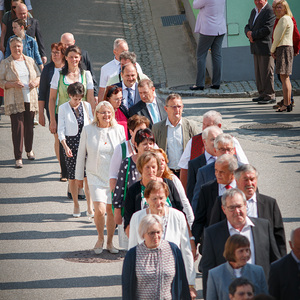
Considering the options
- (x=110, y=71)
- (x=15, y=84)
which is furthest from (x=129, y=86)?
(x=15, y=84)

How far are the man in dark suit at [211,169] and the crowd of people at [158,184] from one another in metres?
0.01

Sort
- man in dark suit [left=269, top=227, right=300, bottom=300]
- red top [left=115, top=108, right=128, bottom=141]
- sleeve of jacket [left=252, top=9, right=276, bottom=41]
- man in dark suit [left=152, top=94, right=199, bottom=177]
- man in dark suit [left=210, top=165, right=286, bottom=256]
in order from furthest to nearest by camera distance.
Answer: sleeve of jacket [left=252, top=9, right=276, bottom=41], red top [left=115, top=108, right=128, bottom=141], man in dark suit [left=152, top=94, right=199, bottom=177], man in dark suit [left=210, top=165, right=286, bottom=256], man in dark suit [left=269, top=227, right=300, bottom=300]

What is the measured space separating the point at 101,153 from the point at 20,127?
4402 mm

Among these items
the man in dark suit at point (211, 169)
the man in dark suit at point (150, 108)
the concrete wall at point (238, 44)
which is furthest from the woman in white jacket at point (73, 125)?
the concrete wall at point (238, 44)

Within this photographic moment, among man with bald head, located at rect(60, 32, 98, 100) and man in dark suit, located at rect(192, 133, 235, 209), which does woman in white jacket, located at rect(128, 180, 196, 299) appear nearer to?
man in dark suit, located at rect(192, 133, 235, 209)

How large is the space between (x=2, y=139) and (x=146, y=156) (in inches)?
352

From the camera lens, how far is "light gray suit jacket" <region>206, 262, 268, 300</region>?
5.92m

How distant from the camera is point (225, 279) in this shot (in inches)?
234

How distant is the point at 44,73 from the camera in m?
12.2

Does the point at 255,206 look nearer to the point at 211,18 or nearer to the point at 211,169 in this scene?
the point at 211,169

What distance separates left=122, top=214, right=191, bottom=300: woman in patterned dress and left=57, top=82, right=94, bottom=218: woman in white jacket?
4.70 metres

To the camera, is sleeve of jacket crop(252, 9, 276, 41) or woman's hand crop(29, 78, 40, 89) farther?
sleeve of jacket crop(252, 9, 276, 41)

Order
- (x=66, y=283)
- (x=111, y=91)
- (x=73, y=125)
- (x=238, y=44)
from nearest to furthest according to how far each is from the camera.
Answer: (x=66, y=283) < (x=111, y=91) < (x=73, y=125) < (x=238, y=44)

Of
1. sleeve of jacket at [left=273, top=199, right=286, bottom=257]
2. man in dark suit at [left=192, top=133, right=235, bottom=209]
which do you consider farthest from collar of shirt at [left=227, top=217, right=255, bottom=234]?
man in dark suit at [left=192, top=133, right=235, bottom=209]
